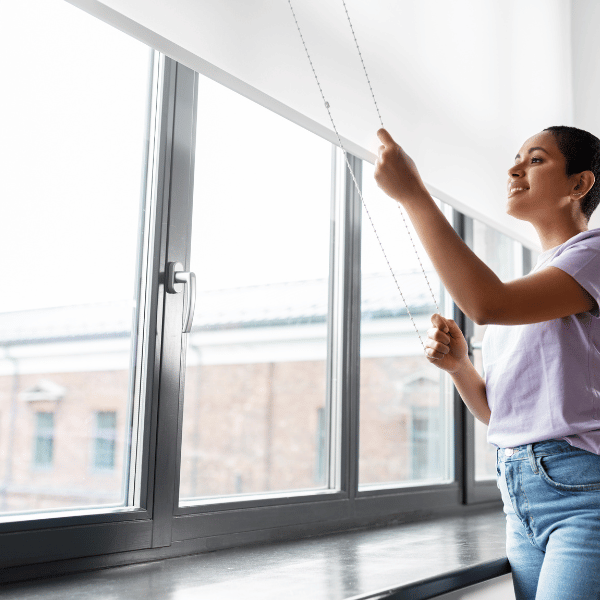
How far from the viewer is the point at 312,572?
138cm

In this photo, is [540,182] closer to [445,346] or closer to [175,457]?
[445,346]

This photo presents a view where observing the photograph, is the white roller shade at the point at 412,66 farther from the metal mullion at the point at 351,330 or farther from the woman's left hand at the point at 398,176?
the woman's left hand at the point at 398,176

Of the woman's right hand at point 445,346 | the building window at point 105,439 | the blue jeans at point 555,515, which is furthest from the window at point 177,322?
the blue jeans at point 555,515

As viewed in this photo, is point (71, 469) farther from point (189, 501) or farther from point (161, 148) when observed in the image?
point (161, 148)

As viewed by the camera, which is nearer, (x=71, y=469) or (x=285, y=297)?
Result: (x=71, y=469)

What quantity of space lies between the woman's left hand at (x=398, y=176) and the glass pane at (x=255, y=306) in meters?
0.66

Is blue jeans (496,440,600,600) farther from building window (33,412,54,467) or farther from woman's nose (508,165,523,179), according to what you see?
building window (33,412,54,467)

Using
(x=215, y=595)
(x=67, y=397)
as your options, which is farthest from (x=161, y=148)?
(x=215, y=595)

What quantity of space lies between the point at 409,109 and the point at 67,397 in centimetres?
113

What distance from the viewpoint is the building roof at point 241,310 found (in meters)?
1.31

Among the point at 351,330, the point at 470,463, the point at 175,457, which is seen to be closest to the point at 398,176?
the point at 175,457

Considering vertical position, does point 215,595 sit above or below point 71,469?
below

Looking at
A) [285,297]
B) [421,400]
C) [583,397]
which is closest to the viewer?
[583,397]

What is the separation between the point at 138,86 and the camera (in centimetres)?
154
